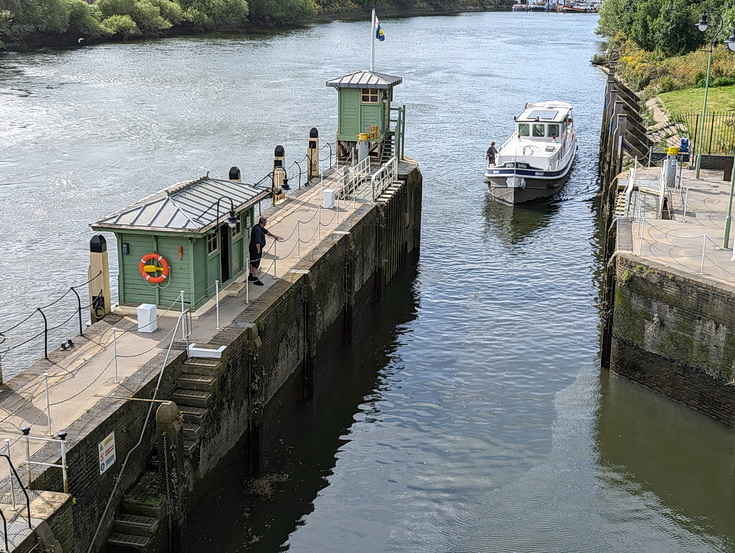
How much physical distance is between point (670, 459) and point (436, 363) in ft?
24.9

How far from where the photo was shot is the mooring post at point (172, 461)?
16672 mm

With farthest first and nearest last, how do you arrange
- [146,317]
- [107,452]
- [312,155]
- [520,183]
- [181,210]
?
[520,183], [312,155], [181,210], [146,317], [107,452]

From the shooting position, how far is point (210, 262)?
22.2 meters

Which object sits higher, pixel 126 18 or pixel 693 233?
pixel 126 18

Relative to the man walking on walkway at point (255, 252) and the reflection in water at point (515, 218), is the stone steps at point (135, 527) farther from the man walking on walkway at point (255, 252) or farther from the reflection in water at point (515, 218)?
the reflection in water at point (515, 218)

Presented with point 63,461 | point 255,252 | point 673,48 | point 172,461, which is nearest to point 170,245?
point 255,252

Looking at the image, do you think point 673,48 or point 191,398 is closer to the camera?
point 191,398

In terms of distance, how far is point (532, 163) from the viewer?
4734 cm

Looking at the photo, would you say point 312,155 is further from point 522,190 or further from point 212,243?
point 212,243

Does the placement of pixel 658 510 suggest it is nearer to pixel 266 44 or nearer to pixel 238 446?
pixel 238 446

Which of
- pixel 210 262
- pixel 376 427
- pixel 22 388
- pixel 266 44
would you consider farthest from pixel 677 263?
pixel 266 44

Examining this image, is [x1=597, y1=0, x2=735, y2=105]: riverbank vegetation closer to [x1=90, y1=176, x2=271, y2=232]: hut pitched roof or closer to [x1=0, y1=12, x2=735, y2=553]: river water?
Result: [x1=0, y1=12, x2=735, y2=553]: river water

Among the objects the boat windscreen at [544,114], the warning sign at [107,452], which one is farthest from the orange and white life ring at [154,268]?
the boat windscreen at [544,114]

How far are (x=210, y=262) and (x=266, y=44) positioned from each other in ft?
283
